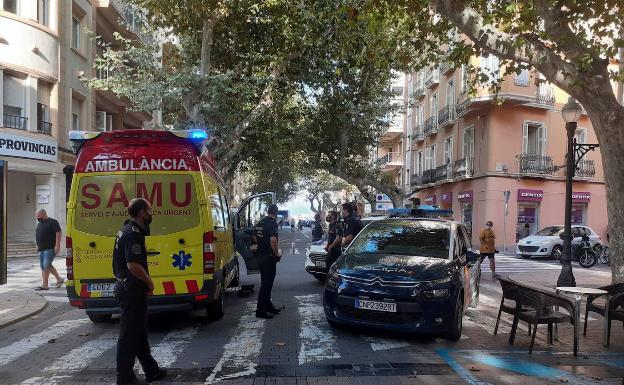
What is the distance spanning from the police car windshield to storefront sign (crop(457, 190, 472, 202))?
75.0 feet

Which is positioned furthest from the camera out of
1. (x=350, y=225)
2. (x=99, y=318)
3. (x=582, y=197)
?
(x=582, y=197)

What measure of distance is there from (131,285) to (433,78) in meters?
34.9

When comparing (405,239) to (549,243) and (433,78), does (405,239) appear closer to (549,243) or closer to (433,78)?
(549,243)

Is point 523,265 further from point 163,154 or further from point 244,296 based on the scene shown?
point 163,154

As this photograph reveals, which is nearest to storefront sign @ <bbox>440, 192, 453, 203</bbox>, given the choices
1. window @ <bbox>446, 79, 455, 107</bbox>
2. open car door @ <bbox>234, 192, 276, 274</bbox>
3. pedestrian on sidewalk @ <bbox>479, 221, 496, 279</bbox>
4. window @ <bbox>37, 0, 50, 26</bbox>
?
window @ <bbox>446, 79, 455, 107</bbox>

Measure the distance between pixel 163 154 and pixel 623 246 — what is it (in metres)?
7.64

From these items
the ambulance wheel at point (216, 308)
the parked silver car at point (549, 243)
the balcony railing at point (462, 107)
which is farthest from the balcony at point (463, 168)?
the ambulance wheel at point (216, 308)

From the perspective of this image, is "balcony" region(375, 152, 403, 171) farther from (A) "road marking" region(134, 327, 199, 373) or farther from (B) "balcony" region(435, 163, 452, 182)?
(A) "road marking" region(134, 327, 199, 373)

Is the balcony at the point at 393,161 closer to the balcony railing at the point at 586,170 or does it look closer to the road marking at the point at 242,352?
the balcony railing at the point at 586,170

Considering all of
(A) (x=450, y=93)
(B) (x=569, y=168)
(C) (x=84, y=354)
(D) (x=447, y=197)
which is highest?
(A) (x=450, y=93)

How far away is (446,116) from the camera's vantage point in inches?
1323

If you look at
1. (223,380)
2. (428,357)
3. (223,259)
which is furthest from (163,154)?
(428,357)

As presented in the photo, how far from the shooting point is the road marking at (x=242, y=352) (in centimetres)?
545

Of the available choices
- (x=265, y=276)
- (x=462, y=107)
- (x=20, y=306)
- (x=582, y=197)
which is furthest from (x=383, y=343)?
(x=582, y=197)
